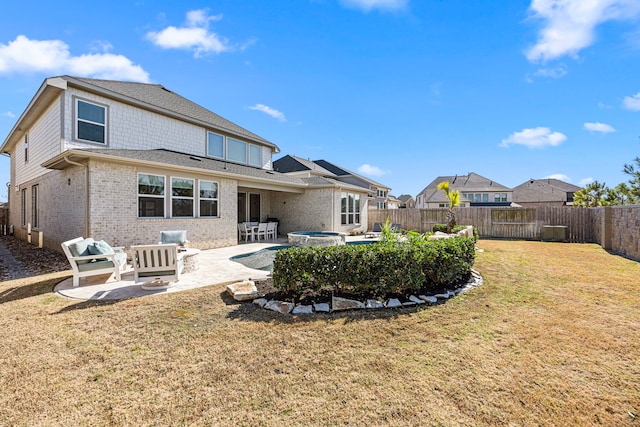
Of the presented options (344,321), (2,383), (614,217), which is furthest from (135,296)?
(614,217)

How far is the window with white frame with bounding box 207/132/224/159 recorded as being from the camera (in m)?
14.2

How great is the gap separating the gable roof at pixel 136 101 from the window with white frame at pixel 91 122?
550mm

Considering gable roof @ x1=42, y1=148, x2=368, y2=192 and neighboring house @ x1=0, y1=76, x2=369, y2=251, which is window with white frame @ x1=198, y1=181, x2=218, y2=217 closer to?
neighboring house @ x1=0, y1=76, x2=369, y2=251

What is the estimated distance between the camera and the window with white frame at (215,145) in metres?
14.2

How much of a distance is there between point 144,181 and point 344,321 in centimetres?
901

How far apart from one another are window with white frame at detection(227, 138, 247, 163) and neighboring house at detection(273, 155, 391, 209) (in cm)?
878

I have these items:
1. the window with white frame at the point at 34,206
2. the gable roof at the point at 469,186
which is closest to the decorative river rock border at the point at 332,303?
the window with white frame at the point at 34,206

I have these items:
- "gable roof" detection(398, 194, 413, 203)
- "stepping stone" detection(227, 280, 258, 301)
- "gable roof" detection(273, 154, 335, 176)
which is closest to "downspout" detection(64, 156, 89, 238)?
"stepping stone" detection(227, 280, 258, 301)

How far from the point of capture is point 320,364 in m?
3.09

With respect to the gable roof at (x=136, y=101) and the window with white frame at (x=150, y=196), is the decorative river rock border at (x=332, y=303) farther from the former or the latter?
the gable roof at (x=136, y=101)

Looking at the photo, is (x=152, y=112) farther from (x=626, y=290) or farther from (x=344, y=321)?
(x=626, y=290)

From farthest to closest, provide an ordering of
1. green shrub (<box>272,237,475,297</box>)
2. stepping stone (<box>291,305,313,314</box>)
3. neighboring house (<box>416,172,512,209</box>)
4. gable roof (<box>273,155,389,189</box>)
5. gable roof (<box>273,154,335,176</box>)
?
neighboring house (<box>416,172,512,209</box>), gable roof (<box>273,155,389,189</box>), gable roof (<box>273,154,335,176</box>), green shrub (<box>272,237,475,297</box>), stepping stone (<box>291,305,313,314</box>)

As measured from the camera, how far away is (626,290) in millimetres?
5820

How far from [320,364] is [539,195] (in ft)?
166
